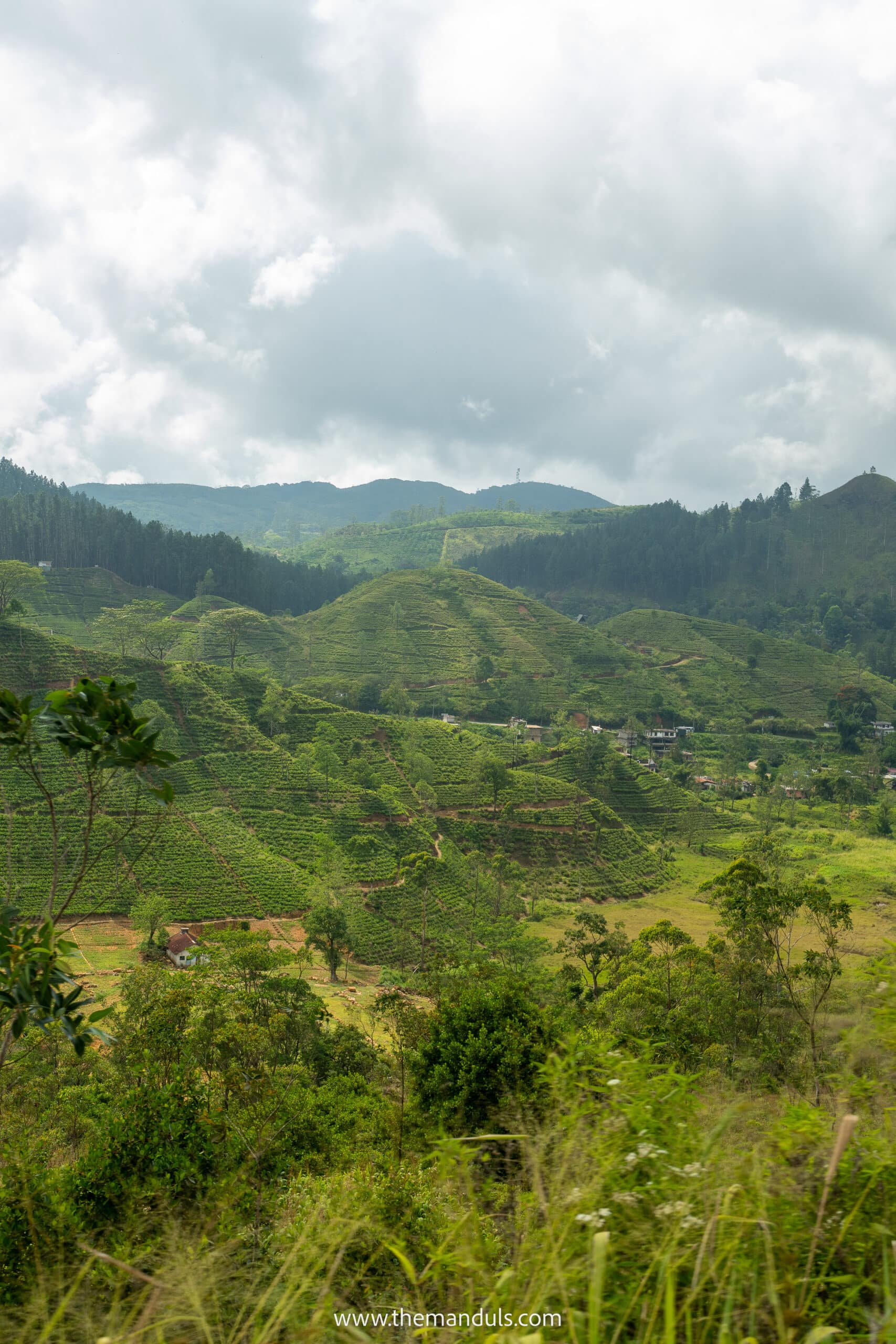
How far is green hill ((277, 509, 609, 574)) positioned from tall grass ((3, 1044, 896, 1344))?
151116 mm

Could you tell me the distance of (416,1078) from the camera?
11.0m

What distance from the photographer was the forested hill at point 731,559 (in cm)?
13638

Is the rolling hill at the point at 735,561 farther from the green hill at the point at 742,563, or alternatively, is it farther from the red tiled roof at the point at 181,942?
the red tiled roof at the point at 181,942

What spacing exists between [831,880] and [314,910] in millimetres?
29423

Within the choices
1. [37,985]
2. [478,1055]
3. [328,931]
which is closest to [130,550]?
[328,931]

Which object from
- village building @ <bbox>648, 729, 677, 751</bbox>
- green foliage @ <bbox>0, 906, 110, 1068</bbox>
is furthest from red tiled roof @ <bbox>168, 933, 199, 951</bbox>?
village building @ <bbox>648, 729, 677, 751</bbox>

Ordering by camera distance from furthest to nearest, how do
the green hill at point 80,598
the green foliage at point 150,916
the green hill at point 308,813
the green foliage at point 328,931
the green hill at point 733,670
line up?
the green hill at point 733,670 → the green hill at point 80,598 → the green hill at point 308,813 → the green foliage at point 328,931 → the green foliage at point 150,916

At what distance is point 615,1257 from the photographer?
6.78 ft

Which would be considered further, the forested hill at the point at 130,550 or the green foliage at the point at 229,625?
the forested hill at the point at 130,550

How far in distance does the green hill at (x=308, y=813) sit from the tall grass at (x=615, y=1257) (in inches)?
1108

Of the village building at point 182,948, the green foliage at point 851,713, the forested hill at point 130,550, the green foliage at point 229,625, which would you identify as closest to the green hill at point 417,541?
the forested hill at point 130,550

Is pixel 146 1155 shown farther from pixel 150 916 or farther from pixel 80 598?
pixel 80 598

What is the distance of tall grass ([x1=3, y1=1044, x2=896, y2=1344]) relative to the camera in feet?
6.15

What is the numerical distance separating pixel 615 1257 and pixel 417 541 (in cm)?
18092
